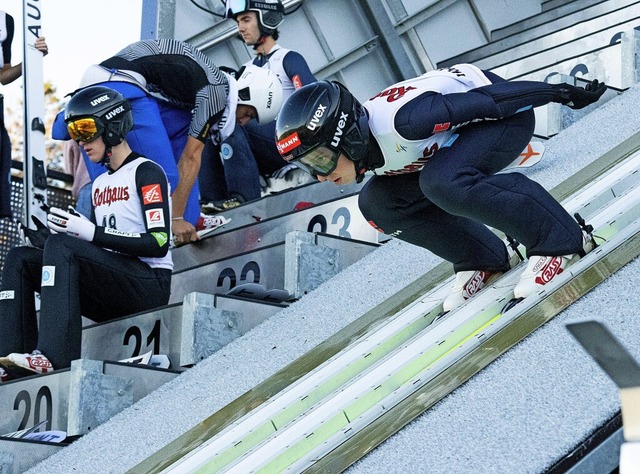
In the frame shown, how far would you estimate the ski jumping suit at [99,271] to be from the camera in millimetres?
A: 4598

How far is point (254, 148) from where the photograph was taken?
6.79 meters

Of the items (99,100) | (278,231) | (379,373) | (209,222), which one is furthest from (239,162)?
(379,373)

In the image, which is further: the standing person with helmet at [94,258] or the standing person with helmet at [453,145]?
the standing person with helmet at [94,258]

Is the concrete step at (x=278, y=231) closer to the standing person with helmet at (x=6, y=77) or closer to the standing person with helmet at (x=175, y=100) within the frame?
the standing person with helmet at (x=175, y=100)

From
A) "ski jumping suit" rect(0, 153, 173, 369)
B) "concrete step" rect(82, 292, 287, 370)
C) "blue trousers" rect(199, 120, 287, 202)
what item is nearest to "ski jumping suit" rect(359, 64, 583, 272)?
"concrete step" rect(82, 292, 287, 370)

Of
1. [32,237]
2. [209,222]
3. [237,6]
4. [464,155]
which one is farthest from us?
[237,6]

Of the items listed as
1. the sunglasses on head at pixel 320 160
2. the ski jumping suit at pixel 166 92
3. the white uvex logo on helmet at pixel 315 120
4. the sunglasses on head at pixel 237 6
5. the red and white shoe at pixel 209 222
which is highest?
the sunglasses on head at pixel 237 6

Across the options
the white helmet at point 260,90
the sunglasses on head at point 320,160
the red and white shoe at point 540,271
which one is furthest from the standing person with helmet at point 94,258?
the red and white shoe at point 540,271

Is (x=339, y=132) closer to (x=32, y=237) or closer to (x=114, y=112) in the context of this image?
(x=114, y=112)

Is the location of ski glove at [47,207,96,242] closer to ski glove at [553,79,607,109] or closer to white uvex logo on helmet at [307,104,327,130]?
white uvex logo on helmet at [307,104,327,130]

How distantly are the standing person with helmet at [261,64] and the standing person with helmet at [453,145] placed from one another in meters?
2.74

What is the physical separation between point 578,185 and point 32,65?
297cm

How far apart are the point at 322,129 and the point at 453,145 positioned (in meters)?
0.41

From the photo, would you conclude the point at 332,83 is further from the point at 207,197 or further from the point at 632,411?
the point at 207,197
